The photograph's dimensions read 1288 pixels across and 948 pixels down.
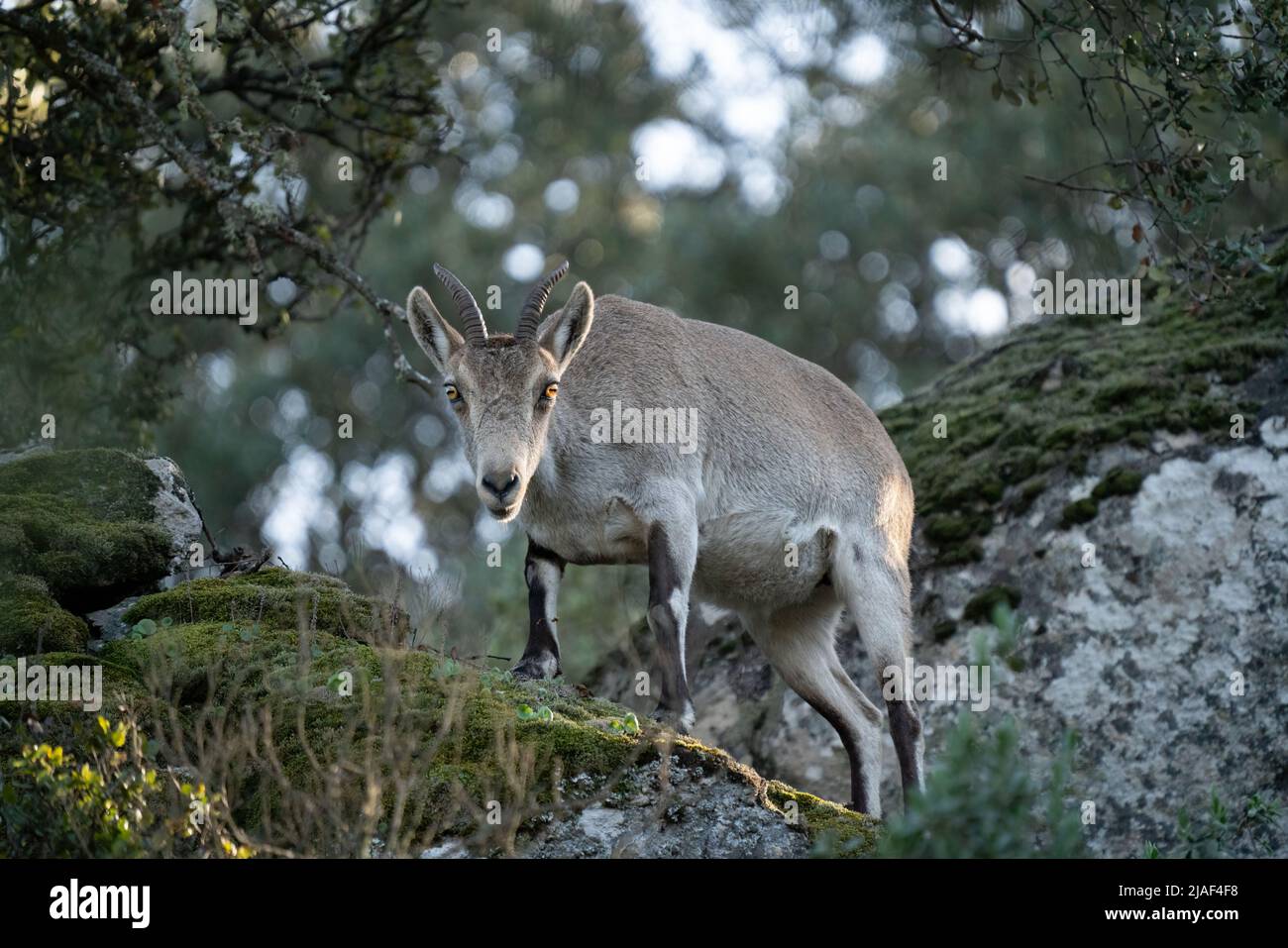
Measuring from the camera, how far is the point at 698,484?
9430 millimetres

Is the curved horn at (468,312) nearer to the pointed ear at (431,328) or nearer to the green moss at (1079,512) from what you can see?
the pointed ear at (431,328)

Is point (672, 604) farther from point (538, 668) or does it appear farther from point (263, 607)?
point (263, 607)

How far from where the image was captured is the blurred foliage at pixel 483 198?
9.76 m

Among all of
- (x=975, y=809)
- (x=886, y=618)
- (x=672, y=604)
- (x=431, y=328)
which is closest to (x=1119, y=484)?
(x=886, y=618)

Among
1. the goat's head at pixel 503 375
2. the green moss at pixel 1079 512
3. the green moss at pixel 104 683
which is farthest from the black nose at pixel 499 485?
the green moss at pixel 1079 512

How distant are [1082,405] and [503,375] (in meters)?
5.31

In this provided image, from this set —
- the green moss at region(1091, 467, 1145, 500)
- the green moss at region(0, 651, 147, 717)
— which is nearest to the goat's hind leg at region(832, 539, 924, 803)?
the green moss at region(1091, 467, 1145, 500)

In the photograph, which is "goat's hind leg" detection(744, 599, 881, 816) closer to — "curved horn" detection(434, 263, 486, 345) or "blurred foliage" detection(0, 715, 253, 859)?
"curved horn" detection(434, 263, 486, 345)

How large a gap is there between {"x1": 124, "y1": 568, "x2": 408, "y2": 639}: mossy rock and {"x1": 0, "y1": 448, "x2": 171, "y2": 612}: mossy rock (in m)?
0.28

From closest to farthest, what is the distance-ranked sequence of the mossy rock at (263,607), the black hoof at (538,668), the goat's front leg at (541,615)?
1. the mossy rock at (263,607)
2. the black hoof at (538,668)
3. the goat's front leg at (541,615)

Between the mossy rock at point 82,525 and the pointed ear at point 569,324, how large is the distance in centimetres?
260

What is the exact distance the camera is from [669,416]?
31.4 ft
